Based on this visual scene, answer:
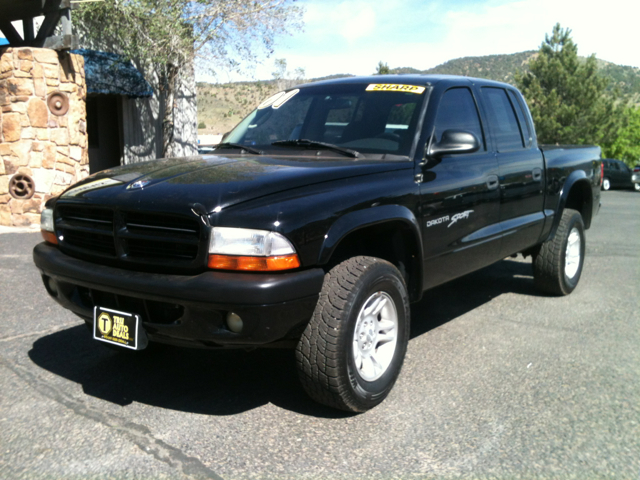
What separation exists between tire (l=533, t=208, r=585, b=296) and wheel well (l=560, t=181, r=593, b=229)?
1.15ft

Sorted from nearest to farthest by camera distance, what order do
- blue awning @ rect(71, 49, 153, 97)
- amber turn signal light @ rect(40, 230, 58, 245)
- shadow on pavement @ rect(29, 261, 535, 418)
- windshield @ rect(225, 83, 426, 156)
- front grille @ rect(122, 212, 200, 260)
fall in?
front grille @ rect(122, 212, 200, 260), shadow on pavement @ rect(29, 261, 535, 418), amber turn signal light @ rect(40, 230, 58, 245), windshield @ rect(225, 83, 426, 156), blue awning @ rect(71, 49, 153, 97)

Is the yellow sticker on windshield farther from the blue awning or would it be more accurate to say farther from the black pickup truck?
the blue awning

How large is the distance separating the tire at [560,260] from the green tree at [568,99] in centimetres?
3118

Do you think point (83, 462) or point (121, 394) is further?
point (121, 394)

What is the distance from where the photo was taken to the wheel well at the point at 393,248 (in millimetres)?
3512

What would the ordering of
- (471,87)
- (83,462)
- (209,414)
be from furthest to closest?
(471,87), (209,414), (83,462)

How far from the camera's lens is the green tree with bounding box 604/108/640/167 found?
38.6 meters

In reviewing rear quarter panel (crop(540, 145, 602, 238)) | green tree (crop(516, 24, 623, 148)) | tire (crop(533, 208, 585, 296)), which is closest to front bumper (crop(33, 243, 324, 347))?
rear quarter panel (crop(540, 145, 602, 238))

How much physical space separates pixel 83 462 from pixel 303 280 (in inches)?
51.0

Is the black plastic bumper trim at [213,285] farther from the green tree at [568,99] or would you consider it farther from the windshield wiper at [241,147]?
the green tree at [568,99]

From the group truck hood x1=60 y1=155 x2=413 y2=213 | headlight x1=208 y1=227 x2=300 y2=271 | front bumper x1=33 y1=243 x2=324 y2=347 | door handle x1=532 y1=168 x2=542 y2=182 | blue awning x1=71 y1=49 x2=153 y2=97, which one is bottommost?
front bumper x1=33 y1=243 x2=324 y2=347

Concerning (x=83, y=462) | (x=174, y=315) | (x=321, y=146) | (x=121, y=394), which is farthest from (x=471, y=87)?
(x=83, y=462)

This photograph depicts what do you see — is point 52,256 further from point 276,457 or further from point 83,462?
point 276,457

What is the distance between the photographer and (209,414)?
3312mm
